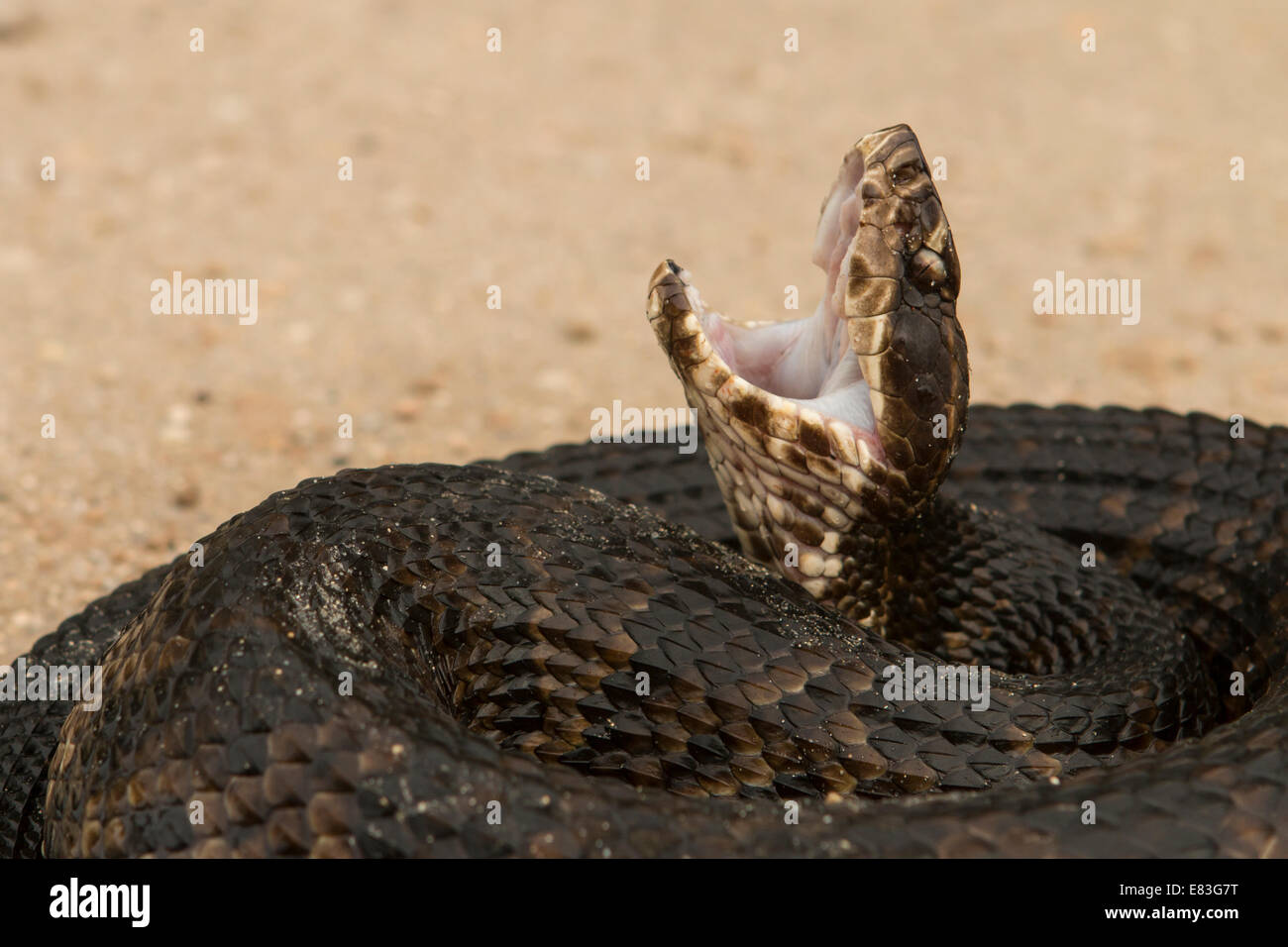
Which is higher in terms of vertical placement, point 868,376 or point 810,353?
point 810,353

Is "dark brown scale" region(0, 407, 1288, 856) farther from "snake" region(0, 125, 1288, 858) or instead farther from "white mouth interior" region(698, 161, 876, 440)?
"white mouth interior" region(698, 161, 876, 440)

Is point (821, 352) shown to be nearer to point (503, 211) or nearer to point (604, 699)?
point (604, 699)

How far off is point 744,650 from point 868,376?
92cm

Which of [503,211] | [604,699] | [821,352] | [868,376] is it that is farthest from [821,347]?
[503,211]

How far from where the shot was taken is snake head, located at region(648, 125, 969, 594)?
3861mm

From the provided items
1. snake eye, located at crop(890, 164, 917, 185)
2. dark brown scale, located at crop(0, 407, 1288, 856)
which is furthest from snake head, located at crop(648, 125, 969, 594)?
dark brown scale, located at crop(0, 407, 1288, 856)

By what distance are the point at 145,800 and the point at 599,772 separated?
1184 millimetres

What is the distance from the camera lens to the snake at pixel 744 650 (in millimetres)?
2797

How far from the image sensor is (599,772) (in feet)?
11.8

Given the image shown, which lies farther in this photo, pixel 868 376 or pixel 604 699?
pixel 868 376

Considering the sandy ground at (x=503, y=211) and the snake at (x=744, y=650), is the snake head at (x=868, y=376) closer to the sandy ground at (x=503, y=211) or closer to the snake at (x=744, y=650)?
the snake at (x=744, y=650)

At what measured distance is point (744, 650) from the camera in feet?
11.6
